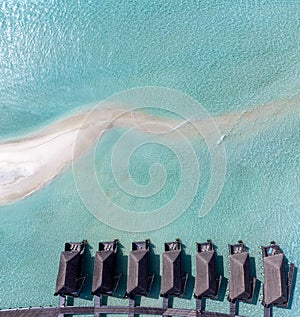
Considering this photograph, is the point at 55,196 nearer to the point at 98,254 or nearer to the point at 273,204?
the point at 98,254

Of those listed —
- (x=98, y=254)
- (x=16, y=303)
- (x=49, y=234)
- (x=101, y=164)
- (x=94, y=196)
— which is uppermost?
(x=101, y=164)

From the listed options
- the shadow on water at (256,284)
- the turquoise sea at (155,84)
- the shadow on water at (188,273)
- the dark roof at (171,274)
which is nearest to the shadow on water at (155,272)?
the turquoise sea at (155,84)

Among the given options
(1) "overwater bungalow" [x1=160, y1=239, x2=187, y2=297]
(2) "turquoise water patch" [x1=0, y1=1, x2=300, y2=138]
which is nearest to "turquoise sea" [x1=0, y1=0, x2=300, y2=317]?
(2) "turquoise water patch" [x1=0, y1=1, x2=300, y2=138]

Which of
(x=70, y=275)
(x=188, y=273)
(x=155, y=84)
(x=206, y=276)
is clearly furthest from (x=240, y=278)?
(x=155, y=84)

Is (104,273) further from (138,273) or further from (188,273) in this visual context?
(188,273)

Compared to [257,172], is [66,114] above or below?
above

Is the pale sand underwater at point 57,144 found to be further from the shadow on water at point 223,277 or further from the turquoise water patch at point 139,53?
the shadow on water at point 223,277

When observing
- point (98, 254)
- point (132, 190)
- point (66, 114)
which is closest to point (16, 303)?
point (98, 254)
